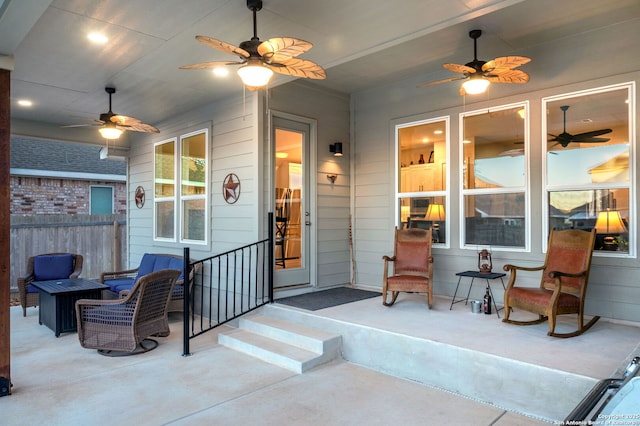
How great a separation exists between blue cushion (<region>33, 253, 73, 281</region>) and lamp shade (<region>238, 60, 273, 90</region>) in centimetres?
506

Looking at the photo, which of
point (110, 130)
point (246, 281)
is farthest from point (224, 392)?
point (110, 130)

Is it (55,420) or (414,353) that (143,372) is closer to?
(55,420)

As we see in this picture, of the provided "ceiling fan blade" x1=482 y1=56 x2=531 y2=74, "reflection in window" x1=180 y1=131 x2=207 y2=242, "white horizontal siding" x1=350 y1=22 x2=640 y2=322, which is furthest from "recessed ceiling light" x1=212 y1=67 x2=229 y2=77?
"ceiling fan blade" x1=482 y1=56 x2=531 y2=74

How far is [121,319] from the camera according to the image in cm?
426

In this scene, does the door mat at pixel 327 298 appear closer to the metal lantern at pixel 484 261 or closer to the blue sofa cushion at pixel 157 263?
the metal lantern at pixel 484 261

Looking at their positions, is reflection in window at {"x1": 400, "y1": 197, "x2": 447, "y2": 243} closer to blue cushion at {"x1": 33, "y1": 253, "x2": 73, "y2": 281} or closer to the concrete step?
the concrete step

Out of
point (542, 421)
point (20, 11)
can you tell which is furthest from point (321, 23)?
point (542, 421)

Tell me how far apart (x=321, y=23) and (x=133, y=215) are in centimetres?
614

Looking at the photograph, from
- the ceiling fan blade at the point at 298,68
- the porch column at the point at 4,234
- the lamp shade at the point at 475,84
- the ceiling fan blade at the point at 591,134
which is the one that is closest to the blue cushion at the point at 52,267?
the porch column at the point at 4,234

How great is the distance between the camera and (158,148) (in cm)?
755

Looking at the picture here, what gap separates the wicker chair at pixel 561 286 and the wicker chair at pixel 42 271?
251 inches

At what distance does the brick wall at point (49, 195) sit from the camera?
10.1m

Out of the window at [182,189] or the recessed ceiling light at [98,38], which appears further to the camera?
the window at [182,189]

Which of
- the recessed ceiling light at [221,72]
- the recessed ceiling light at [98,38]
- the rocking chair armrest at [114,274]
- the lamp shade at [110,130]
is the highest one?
the recessed ceiling light at [98,38]
